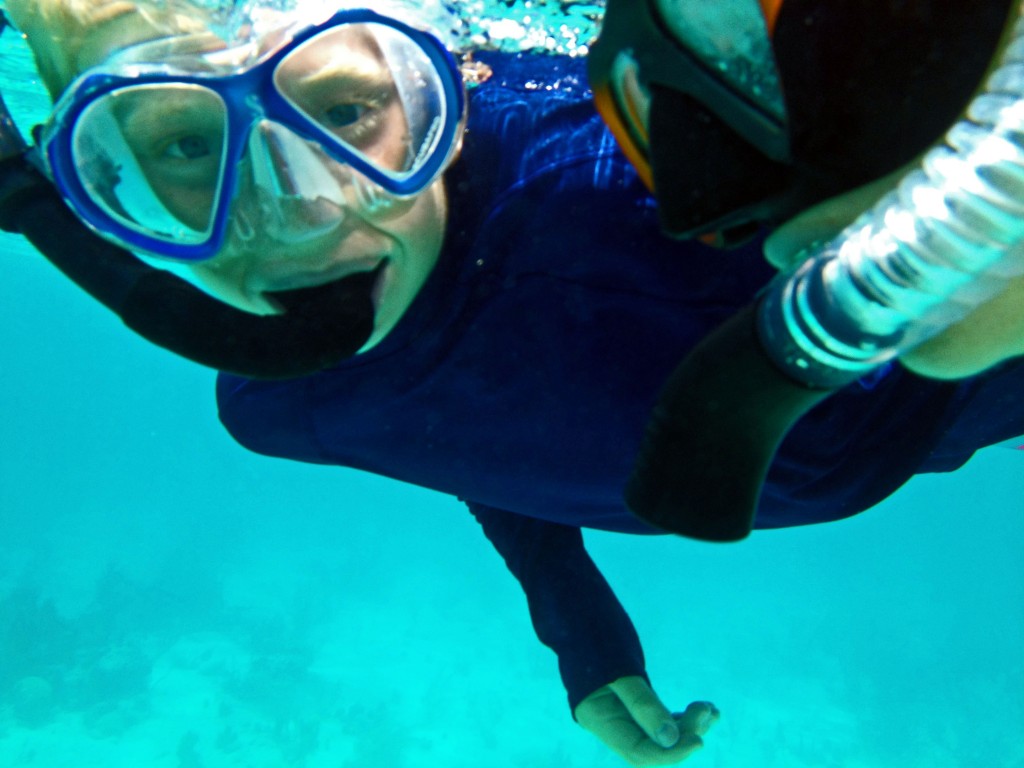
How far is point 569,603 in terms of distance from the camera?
3.36 meters

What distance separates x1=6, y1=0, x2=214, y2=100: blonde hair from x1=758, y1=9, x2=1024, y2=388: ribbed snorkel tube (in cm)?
189

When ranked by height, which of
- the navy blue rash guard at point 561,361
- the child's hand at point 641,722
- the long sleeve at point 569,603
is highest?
the navy blue rash guard at point 561,361

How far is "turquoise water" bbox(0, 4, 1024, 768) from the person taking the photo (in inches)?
782

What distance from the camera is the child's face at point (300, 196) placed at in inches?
73.7

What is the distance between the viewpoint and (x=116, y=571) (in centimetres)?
2716

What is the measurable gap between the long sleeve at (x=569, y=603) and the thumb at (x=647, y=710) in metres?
0.05

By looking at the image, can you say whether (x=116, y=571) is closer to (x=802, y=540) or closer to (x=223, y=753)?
(x=223, y=753)

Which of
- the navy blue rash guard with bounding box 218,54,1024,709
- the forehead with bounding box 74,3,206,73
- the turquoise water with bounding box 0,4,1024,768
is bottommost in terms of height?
the turquoise water with bounding box 0,4,1024,768

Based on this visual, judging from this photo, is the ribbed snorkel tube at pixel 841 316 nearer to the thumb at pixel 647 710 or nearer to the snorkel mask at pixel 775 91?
the snorkel mask at pixel 775 91

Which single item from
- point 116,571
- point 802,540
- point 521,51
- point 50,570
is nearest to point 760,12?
point 521,51

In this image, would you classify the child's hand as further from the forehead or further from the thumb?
the forehead

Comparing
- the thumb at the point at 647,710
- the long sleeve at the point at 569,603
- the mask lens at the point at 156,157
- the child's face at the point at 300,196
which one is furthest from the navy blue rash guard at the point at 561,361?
the thumb at the point at 647,710

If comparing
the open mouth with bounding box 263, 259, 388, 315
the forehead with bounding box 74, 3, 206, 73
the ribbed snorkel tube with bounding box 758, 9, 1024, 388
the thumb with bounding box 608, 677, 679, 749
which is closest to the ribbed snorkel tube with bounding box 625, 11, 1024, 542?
the ribbed snorkel tube with bounding box 758, 9, 1024, 388

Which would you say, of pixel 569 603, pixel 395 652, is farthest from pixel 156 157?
pixel 395 652
